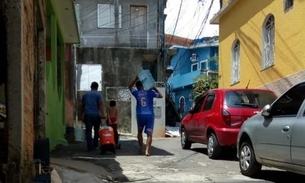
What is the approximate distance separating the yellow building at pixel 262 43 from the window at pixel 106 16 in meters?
10.7

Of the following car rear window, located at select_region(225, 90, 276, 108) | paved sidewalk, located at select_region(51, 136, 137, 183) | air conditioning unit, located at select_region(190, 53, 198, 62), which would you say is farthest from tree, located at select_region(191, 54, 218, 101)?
car rear window, located at select_region(225, 90, 276, 108)

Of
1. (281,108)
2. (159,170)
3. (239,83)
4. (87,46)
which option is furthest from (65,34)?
(87,46)

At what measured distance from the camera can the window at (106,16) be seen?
94.0 ft

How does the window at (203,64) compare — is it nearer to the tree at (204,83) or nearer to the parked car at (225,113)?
the tree at (204,83)

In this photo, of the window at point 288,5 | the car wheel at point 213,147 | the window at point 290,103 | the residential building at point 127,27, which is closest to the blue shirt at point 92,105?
the car wheel at point 213,147

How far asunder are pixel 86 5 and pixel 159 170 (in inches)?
851

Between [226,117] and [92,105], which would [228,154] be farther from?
[92,105]

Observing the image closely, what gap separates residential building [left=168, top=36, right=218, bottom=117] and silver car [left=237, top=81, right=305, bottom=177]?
1000 inches

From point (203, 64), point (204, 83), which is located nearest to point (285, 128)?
point (204, 83)

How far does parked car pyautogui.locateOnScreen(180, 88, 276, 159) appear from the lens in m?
9.60

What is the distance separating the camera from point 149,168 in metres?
8.77

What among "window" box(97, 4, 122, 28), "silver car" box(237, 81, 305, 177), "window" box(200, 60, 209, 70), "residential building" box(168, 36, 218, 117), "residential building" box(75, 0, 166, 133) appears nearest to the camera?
"silver car" box(237, 81, 305, 177)

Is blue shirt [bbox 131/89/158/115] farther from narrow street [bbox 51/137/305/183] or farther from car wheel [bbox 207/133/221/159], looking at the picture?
car wheel [bbox 207/133/221/159]

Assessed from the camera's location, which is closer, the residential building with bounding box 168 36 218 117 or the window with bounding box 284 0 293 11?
the window with bounding box 284 0 293 11
